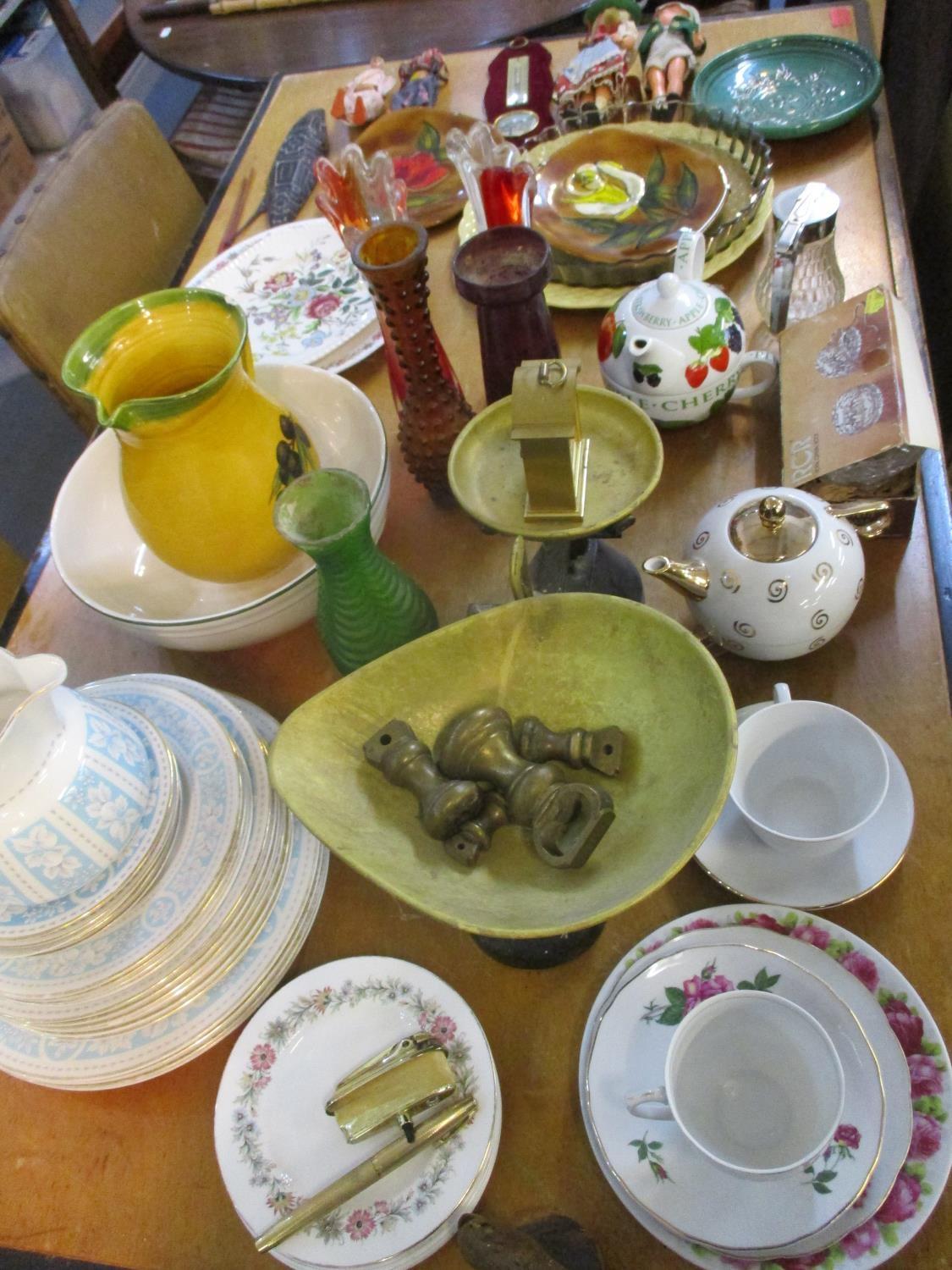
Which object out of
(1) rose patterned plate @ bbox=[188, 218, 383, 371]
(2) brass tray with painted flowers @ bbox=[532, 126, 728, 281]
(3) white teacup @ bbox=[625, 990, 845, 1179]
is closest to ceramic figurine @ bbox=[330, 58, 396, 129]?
(1) rose patterned plate @ bbox=[188, 218, 383, 371]

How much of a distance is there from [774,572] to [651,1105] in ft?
1.06

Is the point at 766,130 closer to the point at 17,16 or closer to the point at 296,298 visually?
the point at 296,298

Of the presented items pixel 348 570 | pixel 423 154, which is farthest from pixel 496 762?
pixel 423 154

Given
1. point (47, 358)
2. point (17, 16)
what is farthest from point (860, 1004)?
point (17, 16)

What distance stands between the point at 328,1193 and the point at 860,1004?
0.30 metres

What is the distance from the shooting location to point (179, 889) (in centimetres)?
50

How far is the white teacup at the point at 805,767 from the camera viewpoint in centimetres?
52

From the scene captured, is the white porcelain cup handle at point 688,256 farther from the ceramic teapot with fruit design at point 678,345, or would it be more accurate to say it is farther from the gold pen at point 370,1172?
the gold pen at point 370,1172

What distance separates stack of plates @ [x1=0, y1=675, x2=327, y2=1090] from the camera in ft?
1.58

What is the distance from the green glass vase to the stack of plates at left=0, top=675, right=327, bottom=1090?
0.36 feet

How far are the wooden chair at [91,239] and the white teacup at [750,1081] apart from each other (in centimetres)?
103

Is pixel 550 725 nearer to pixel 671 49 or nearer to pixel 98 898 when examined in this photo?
pixel 98 898

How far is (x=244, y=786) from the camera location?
1.78 ft

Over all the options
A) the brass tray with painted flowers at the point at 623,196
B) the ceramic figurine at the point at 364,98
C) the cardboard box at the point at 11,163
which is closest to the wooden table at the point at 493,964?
the brass tray with painted flowers at the point at 623,196
